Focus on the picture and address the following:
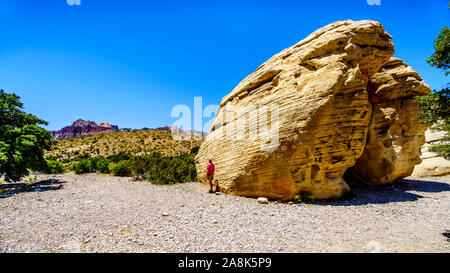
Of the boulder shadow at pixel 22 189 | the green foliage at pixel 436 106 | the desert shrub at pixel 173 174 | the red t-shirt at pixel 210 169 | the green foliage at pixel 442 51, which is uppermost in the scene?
the green foliage at pixel 442 51

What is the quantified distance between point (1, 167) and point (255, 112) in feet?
49.2

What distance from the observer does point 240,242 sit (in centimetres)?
529

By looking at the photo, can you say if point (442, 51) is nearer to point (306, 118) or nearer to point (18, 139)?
point (306, 118)

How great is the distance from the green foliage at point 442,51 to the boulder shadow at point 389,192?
626 cm

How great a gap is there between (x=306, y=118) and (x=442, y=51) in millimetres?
4530

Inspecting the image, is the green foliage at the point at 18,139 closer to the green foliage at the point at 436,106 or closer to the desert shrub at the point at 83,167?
the desert shrub at the point at 83,167

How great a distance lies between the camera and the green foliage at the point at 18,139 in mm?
11203

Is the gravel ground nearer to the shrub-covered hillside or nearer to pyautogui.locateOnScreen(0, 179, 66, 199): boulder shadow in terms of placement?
pyautogui.locateOnScreen(0, 179, 66, 199): boulder shadow

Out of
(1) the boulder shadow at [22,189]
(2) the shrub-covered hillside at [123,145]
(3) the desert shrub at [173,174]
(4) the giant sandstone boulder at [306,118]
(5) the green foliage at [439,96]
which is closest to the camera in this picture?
(5) the green foliage at [439,96]

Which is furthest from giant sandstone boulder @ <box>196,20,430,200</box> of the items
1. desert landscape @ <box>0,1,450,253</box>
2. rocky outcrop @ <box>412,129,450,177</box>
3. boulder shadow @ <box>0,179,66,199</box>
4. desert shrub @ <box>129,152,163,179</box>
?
rocky outcrop @ <box>412,129,450,177</box>

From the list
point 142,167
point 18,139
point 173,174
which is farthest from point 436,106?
point 18,139

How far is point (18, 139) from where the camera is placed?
11422 mm

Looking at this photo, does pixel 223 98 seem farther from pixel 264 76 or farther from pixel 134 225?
pixel 134 225

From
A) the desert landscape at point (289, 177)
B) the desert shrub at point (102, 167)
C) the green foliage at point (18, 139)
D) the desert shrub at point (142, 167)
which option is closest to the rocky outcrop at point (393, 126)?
the desert landscape at point (289, 177)
